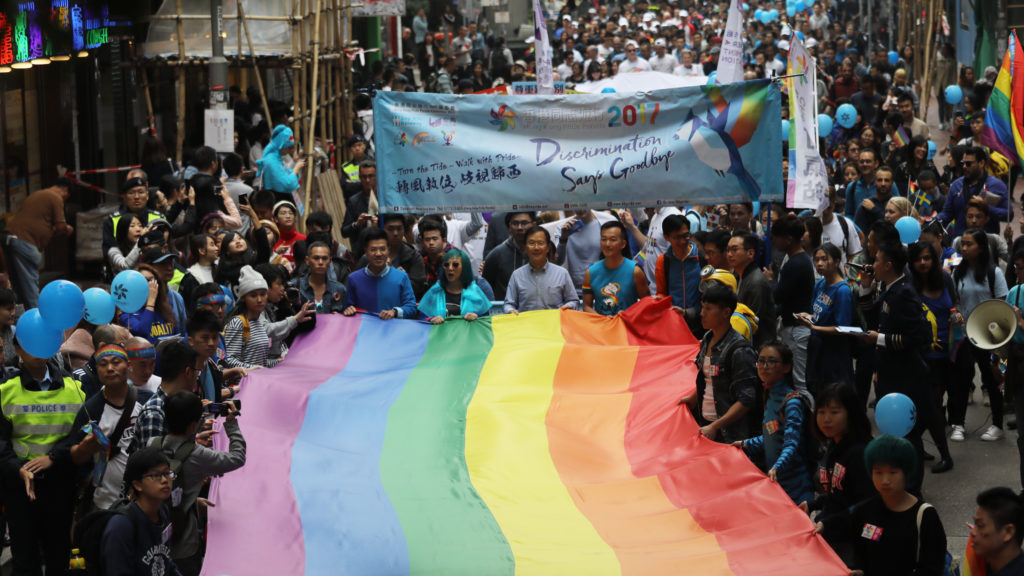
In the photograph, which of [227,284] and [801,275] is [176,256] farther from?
[801,275]

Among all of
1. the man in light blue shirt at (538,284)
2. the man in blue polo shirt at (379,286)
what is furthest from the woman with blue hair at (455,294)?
the man in light blue shirt at (538,284)

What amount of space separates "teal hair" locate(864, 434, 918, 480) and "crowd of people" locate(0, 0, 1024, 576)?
10 millimetres

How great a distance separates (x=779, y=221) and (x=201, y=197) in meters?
5.45

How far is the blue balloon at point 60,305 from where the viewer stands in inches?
291

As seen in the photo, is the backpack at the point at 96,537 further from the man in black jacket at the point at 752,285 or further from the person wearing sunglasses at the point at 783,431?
the man in black jacket at the point at 752,285

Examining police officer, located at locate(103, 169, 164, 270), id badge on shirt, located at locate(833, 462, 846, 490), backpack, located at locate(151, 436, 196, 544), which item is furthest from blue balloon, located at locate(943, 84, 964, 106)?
backpack, located at locate(151, 436, 196, 544)

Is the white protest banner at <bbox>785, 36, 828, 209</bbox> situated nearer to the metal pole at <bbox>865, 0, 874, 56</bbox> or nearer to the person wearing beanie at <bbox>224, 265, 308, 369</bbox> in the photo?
the person wearing beanie at <bbox>224, 265, 308, 369</bbox>

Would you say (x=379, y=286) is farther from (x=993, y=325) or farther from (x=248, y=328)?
(x=993, y=325)

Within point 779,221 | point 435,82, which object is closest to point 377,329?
point 779,221

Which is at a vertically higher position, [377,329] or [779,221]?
[779,221]

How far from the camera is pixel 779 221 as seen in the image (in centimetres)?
975

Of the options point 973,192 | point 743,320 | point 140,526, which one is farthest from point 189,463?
point 973,192

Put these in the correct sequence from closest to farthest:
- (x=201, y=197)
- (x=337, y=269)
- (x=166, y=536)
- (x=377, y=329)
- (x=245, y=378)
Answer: (x=166, y=536) < (x=245, y=378) < (x=377, y=329) < (x=337, y=269) < (x=201, y=197)

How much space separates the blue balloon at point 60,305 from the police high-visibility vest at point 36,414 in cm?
38
